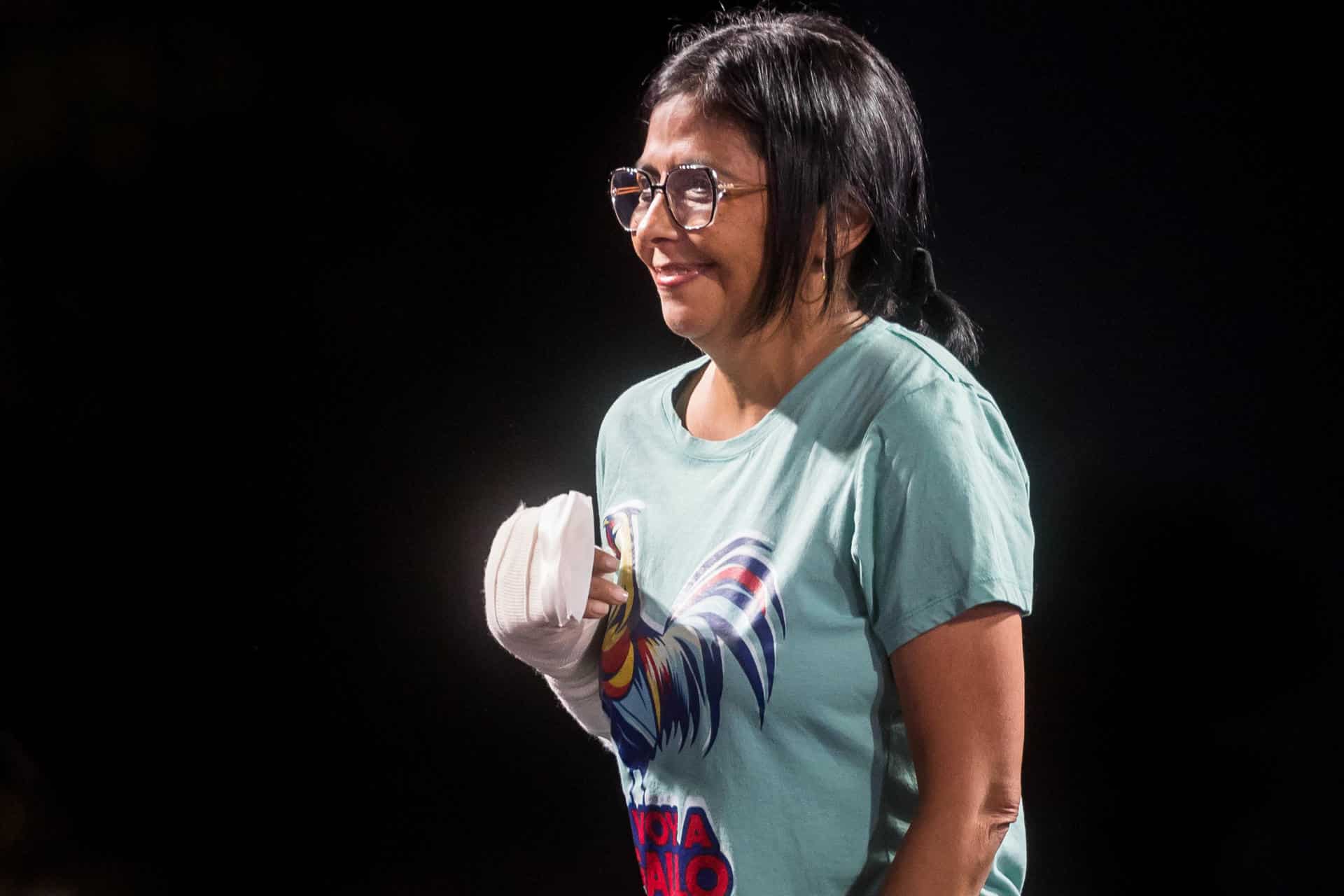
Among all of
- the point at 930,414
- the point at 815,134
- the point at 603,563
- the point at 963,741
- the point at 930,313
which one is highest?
the point at 815,134

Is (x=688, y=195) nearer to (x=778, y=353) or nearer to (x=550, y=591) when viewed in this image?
(x=778, y=353)

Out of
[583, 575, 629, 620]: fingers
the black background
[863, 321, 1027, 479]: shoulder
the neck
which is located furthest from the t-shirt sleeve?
the black background

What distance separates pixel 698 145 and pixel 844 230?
128 millimetres

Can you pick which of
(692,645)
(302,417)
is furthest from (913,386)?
(302,417)

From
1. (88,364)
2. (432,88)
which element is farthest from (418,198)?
(88,364)

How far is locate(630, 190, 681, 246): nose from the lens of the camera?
0.90m

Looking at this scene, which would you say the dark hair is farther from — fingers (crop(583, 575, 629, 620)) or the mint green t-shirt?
fingers (crop(583, 575, 629, 620))

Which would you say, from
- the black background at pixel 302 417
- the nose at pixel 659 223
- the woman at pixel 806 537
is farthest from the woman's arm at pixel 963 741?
the black background at pixel 302 417

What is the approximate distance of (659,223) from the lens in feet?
2.95

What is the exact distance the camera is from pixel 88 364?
166cm

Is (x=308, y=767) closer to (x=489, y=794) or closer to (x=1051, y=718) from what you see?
(x=489, y=794)

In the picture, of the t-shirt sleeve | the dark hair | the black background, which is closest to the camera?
the t-shirt sleeve

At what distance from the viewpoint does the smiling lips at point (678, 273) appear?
90 cm

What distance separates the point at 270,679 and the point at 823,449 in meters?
1.13
